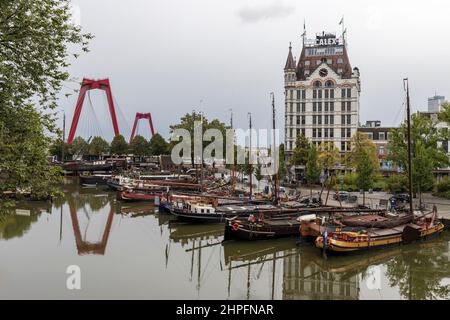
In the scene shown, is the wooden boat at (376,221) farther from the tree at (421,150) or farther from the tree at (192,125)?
the tree at (192,125)

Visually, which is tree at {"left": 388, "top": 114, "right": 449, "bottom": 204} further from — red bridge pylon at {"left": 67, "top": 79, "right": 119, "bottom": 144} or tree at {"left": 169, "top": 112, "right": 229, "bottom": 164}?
red bridge pylon at {"left": 67, "top": 79, "right": 119, "bottom": 144}

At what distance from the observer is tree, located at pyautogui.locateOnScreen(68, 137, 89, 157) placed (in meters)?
106

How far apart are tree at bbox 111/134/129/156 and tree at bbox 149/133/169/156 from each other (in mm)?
6463

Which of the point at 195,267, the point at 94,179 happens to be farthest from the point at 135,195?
the point at 195,267

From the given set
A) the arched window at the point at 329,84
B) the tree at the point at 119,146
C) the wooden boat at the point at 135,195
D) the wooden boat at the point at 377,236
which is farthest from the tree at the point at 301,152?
the tree at the point at 119,146

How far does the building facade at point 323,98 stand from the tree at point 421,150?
2012cm

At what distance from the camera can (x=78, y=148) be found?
110m

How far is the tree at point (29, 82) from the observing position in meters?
12.4

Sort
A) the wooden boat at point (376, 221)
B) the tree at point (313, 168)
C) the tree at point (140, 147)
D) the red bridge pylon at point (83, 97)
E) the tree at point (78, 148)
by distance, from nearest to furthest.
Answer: the wooden boat at point (376, 221), the tree at point (313, 168), the red bridge pylon at point (83, 97), the tree at point (140, 147), the tree at point (78, 148)

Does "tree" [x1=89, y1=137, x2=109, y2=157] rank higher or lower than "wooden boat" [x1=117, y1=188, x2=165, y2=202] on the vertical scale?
higher

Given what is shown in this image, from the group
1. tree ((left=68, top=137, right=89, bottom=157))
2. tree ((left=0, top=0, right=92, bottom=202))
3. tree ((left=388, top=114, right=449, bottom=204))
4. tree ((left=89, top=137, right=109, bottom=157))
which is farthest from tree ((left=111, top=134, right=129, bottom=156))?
tree ((left=0, top=0, right=92, bottom=202))

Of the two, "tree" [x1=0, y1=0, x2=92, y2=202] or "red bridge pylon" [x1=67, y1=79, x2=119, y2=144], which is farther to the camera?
"red bridge pylon" [x1=67, y1=79, x2=119, y2=144]

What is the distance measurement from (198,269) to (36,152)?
11258mm
